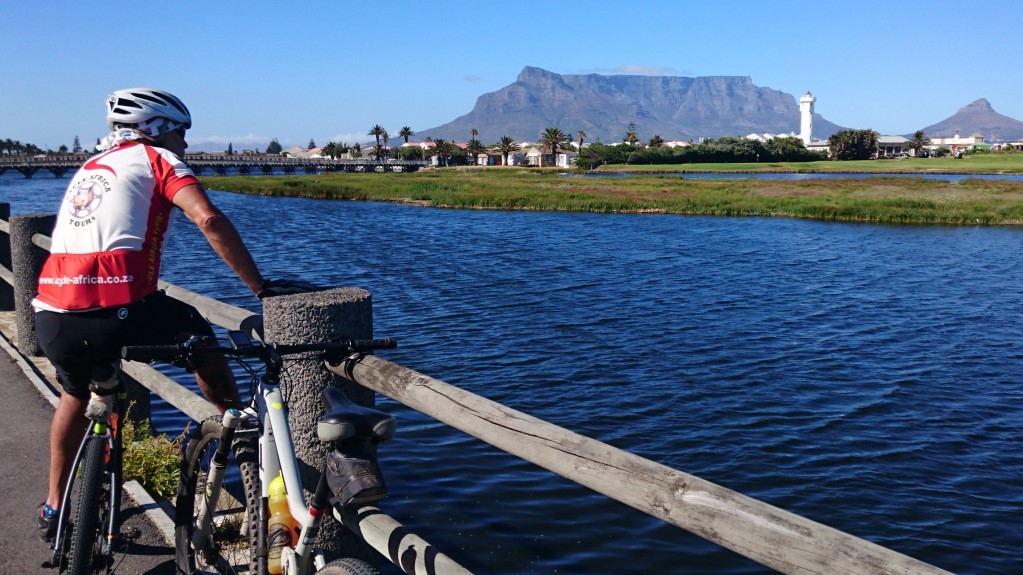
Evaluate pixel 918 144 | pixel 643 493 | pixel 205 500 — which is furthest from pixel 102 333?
pixel 918 144

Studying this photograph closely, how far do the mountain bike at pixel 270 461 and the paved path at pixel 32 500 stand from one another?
0.61 meters

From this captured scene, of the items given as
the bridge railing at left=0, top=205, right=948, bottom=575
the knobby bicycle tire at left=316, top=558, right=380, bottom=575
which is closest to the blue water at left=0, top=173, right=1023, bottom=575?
the bridge railing at left=0, top=205, right=948, bottom=575

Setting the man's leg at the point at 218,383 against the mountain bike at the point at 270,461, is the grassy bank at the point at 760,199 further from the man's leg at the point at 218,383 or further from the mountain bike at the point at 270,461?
the mountain bike at the point at 270,461

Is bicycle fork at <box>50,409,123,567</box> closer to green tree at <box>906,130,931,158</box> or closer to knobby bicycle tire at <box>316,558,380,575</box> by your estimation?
knobby bicycle tire at <box>316,558,380,575</box>

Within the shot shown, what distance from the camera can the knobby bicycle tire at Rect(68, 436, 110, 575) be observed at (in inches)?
140

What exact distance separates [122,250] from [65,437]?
1068 millimetres

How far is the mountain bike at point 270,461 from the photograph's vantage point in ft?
9.18

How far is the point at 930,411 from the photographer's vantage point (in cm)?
1205

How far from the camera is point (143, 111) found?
367 centimetres

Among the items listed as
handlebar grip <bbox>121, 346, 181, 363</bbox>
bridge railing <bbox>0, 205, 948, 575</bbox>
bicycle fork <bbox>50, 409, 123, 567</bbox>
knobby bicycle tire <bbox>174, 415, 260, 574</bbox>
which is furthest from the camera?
bicycle fork <bbox>50, 409, 123, 567</bbox>

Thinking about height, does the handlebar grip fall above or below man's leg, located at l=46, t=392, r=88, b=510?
above

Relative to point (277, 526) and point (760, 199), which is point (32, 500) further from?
point (760, 199)

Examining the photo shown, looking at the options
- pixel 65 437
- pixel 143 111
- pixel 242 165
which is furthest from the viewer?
pixel 242 165

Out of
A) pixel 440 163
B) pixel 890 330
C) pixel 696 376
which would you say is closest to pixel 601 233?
pixel 890 330
